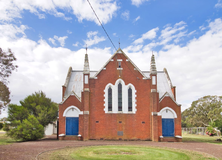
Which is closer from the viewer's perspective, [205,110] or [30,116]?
[30,116]

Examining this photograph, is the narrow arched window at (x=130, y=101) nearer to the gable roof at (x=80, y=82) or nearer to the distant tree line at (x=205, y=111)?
the gable roof at (x=80, y=82)

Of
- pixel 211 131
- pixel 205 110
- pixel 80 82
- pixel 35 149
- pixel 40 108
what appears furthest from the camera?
pixel 205 110

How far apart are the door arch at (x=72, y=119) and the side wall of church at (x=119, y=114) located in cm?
191

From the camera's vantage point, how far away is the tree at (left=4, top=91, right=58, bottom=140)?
26.9m

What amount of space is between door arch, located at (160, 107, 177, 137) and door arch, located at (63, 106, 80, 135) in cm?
1153

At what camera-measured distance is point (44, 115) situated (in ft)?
99.0

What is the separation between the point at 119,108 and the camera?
29.3m

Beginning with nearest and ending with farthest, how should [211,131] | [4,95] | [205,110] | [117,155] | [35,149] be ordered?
[117,155] → [35,149] → [4,95] → [211,131] → [205,110]

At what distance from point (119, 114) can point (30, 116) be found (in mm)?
11558

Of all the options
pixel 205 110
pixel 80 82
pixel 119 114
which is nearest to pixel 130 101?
pixel 119 114

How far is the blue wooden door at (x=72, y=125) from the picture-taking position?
28.7 m

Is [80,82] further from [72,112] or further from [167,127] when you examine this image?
[167,127]

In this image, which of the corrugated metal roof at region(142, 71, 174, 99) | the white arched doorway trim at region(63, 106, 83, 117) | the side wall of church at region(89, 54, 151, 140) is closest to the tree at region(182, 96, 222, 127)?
the corrugated metal roof at region(142, 71, 174, 99)

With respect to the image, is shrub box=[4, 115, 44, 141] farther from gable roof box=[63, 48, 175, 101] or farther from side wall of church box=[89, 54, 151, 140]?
side wall of church box=[89, 54, 151, 140]
